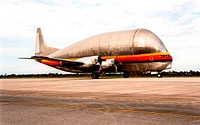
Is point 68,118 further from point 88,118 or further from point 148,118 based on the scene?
point 148,118

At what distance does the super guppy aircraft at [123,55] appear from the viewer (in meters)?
47.0

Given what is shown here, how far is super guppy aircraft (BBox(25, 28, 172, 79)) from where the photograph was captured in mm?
47000

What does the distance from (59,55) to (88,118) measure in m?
57.6

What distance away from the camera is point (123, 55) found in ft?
167

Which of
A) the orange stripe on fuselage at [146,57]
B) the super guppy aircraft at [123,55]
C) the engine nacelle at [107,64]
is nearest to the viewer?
the orange stripe on fuselage at [146,57]

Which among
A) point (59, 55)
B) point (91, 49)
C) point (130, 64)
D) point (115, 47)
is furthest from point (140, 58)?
point (59, 55)

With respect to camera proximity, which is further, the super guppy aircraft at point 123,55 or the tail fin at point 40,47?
the tail fin at point 40,47

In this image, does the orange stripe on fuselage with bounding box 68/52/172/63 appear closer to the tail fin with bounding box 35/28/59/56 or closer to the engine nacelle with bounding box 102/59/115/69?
the engine nacelle with bounding box 102/59/115/69

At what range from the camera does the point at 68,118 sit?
695 centimetres

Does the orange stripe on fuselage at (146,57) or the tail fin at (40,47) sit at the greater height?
the tail fin at (40,47)

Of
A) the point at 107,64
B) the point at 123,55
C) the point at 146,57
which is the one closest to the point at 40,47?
the point at 123,55

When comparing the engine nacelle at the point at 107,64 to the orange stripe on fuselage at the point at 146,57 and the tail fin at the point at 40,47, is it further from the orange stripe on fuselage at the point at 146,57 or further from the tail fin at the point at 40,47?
the tail fin at the point at 40,47

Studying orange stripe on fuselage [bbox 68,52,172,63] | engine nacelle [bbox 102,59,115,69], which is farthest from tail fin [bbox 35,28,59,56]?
engine nacelle [bbox 102,59,115,69]

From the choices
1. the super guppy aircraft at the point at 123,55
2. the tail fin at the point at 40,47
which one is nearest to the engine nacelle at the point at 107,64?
the super guppy aircraft at the point at 123,55
